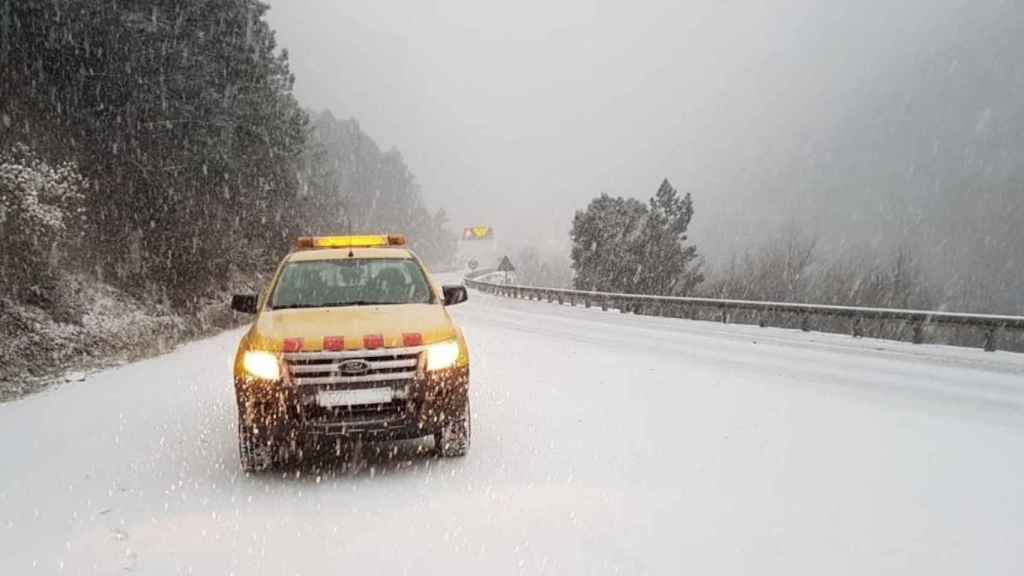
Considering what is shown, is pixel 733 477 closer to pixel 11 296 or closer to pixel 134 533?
pixel 134 533

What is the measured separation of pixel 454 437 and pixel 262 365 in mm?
1596

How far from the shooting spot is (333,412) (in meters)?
4.90

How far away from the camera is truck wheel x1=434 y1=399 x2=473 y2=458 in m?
5.45

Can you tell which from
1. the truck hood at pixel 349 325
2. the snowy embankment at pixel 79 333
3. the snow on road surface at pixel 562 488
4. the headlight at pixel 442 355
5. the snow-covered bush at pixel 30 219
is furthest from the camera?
the snow-covered bush at pixel 30 219

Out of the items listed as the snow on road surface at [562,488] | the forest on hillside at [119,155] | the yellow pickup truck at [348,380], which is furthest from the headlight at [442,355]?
the forest on hillside at [119,155]

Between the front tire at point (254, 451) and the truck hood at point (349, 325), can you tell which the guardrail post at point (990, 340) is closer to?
the truck hood at point (349, 325)

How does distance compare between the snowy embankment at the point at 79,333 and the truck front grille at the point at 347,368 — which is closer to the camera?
the truck front grille at the point at 347,368

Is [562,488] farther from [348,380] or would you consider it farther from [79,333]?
[79,333]

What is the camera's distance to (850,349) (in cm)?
1441

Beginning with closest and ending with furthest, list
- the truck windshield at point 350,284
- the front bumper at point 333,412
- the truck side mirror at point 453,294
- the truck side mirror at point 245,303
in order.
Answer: the front bumper at point 333,412 → the truck windshield at point 350,284 → the truck side mirror at point 245,303 → the truck side mirror at point 453,294

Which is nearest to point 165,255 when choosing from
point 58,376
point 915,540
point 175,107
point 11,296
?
point 175,107

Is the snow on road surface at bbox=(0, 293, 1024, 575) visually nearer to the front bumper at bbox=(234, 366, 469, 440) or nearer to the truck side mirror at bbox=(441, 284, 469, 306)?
the front bumper at bbox=(234, 366, 469, 440)

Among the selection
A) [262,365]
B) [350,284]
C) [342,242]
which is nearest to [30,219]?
[342,242]

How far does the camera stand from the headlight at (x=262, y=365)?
4.93 meters
